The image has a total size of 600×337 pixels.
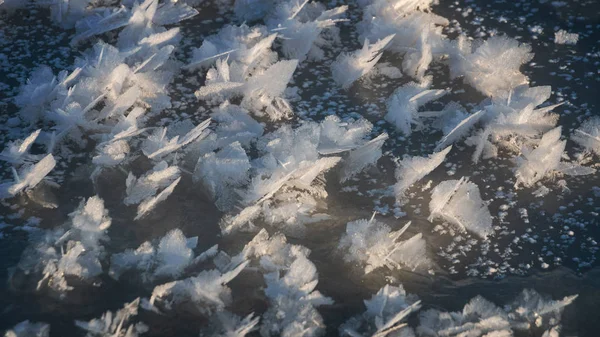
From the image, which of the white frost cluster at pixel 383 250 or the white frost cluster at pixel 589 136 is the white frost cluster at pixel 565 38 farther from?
the white frost cluster at pixel 383 250

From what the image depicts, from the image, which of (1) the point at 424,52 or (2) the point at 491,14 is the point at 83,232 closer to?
(1) the point at 424,52

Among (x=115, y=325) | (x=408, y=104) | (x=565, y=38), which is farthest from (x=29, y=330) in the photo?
(x=565, y=38)

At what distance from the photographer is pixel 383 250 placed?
61.1 inches

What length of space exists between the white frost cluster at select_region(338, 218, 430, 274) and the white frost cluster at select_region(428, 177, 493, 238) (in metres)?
0.12

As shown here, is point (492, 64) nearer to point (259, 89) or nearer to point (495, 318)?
point (259, 89)

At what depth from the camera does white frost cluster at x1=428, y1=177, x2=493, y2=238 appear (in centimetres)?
163

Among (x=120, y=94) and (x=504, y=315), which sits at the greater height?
(x=120, y=94)

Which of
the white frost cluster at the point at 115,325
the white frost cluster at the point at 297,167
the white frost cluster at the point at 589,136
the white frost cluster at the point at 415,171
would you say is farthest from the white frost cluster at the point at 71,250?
the white frost cluster at the point at 589,136

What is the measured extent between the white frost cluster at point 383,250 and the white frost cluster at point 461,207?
0.40ft

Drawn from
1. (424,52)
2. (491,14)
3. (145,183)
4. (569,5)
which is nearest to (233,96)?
(145,183)

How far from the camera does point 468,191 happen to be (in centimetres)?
168

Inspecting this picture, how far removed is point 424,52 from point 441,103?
18 cm

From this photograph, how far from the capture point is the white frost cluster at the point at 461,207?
64.2 inches

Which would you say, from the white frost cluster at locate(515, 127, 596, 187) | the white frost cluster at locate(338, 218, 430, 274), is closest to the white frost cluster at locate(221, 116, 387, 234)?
the white frost cluster at locate(338, 218, 430, 274)
